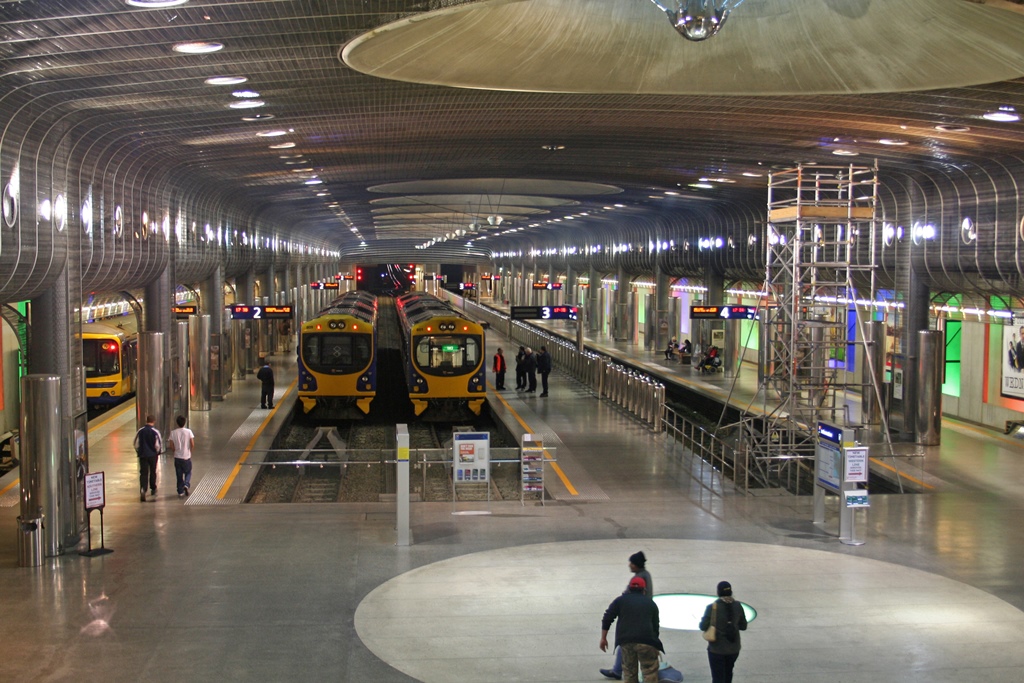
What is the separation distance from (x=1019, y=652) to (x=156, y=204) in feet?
50.7

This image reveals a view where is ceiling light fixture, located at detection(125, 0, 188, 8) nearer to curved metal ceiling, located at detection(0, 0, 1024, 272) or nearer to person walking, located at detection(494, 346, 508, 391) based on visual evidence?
curved metal ceiling, located at detection(0, 0, 1024, 272)

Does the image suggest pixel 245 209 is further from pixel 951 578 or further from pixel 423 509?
pixel 951 578

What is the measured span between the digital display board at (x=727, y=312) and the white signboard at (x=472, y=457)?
12453 millimetres

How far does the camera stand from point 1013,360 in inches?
787

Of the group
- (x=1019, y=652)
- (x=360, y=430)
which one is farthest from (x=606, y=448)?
(x=1019, y=652)

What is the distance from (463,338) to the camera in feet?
78.7

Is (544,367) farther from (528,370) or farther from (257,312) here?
(257,312)

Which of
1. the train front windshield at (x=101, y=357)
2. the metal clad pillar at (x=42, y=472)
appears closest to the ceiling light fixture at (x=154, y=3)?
the metal clad pillar at (x=42, y=472)

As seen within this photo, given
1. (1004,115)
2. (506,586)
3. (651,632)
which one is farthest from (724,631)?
(1004,115)

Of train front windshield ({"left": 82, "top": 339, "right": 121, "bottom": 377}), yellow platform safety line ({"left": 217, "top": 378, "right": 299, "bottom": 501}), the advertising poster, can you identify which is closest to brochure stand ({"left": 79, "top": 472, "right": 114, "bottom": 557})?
yellow platform safety line ({"left": 217, "top": 378, "right": 299, "bottom": 501})

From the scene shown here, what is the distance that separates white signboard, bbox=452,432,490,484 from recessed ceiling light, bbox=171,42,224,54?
236 inches

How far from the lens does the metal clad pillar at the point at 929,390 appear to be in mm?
19078

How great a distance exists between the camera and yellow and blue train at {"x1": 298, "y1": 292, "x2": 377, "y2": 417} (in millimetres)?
23812

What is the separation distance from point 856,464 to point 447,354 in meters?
12.9
